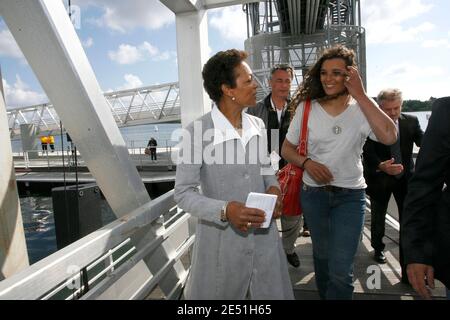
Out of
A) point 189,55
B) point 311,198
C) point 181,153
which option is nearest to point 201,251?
point 181,153

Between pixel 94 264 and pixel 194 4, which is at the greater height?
pixel 194 4

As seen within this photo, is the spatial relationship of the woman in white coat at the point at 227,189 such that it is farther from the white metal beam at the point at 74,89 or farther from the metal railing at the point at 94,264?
the white metal beam at the point at 74,89

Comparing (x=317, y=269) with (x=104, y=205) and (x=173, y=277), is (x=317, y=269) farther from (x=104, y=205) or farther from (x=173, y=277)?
(x=104, y=205)

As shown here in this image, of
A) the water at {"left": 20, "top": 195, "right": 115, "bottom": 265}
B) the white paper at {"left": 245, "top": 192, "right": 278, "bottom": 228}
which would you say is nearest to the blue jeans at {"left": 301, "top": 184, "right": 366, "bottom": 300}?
the white paper at {"left": 245, "top": 192, "right": 278, "bottom": 228}

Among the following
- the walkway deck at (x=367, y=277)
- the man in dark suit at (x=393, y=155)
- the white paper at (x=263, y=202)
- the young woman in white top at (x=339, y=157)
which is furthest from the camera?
the man in dark suit at (x=393, y=155)

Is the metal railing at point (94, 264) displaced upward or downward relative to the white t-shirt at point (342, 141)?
downward

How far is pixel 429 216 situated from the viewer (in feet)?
4.09

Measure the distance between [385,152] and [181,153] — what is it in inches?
88.8

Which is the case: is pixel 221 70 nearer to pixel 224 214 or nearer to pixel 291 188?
pixel 224 214

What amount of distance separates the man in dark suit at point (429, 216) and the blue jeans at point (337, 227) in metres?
0.82

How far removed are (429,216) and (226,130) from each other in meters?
0.92

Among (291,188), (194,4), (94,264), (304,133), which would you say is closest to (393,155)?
(291,188)

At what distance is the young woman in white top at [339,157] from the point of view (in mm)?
2060

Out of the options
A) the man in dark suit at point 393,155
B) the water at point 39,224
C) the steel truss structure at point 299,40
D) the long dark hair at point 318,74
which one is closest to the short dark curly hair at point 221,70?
the long dark hair at point 318,74
